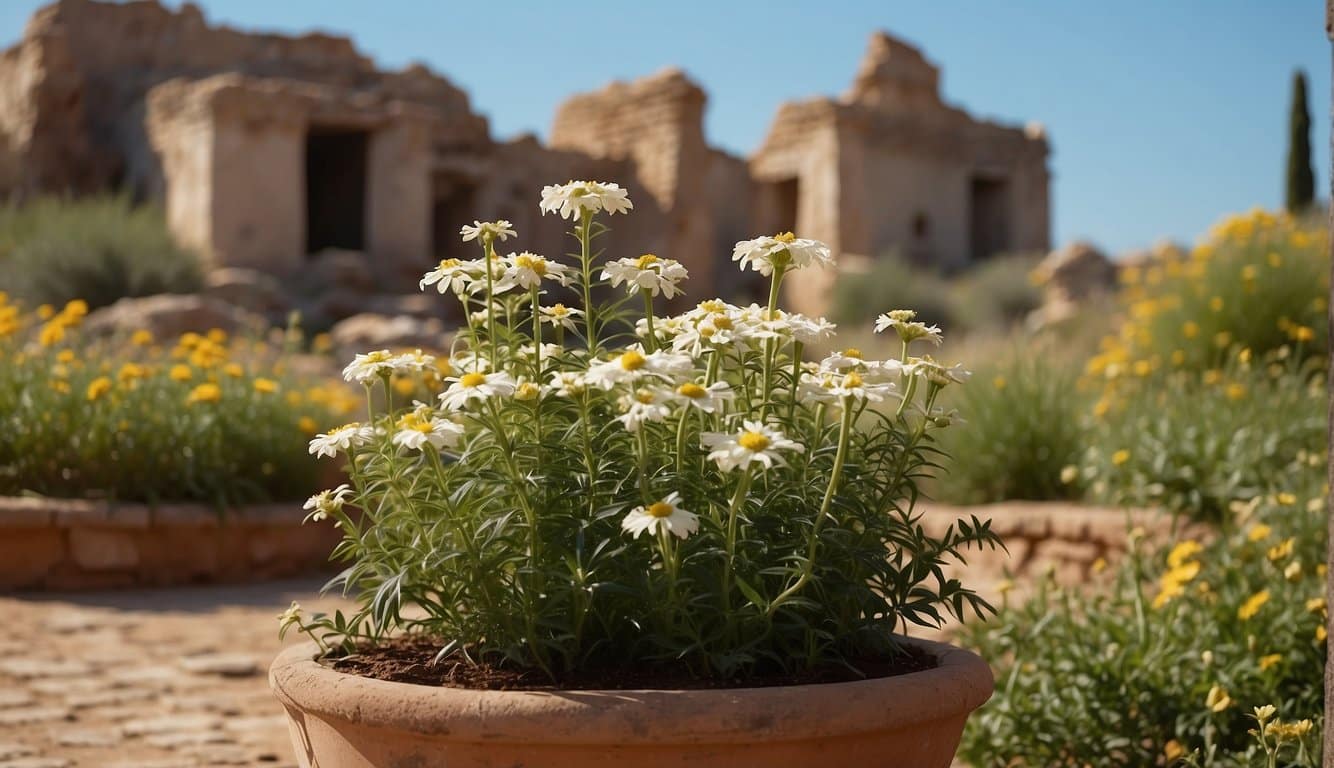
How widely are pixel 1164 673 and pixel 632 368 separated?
73.3 inches

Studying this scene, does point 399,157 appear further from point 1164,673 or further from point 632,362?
point 632,362

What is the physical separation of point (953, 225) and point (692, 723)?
2095cm

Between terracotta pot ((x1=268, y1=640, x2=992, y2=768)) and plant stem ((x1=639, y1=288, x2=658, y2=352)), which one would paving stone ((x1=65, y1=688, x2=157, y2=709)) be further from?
plant stem ((x1=639, y1=288, x2=658, y2=352))

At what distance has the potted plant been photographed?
1941 millimetres

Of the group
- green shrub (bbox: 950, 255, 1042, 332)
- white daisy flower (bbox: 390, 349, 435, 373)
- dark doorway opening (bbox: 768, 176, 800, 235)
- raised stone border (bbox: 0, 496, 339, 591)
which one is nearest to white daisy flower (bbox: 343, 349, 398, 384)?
white daisy flower (bbox: 390, 349, 435, 373)

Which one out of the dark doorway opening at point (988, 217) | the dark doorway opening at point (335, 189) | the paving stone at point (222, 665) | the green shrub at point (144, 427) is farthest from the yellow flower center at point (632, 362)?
the dark doorway opening at point (988, 217)

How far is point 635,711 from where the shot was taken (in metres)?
1.91

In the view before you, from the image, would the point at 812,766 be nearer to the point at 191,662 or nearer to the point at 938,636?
the point at 938,636

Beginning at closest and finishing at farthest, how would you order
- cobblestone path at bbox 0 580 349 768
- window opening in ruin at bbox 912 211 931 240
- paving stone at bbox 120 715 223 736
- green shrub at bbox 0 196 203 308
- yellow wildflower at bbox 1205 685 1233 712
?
yellow wildflower at bbox 1205 685 1233 712 < cobblestone path at bbox 0 580 349 768 < paving stone at bbox 120 715 223 736 < green shrub at bbox 0 196 203 308 < window opening in ruin at bbox 912 211 931 240

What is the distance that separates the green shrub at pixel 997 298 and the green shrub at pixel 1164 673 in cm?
1397

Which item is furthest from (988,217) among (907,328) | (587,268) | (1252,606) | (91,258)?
(587,268)

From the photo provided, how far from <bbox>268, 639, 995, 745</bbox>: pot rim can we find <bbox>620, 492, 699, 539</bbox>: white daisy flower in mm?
255

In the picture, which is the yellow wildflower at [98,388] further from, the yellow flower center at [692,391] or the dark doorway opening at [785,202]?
the dark doorway opening at [785,202]

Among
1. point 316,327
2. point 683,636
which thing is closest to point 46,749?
point 683,636
